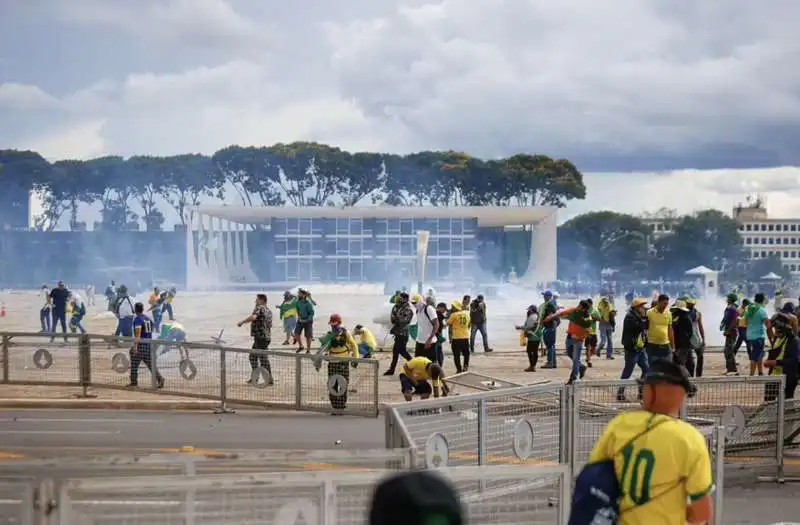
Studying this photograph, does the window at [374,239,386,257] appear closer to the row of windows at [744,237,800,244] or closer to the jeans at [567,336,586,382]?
the jeans at [567,336,586,382]

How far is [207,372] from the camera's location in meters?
14.9

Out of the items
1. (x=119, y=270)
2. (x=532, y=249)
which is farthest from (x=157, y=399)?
(x=119, y=270)

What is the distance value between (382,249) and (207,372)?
269 ft

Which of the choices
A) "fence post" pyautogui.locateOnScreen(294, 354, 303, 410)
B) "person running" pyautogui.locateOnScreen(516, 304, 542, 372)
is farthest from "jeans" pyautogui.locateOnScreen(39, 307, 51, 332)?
"fence post" pyautogui.locateOnScreen(294, 354, 303, 410)

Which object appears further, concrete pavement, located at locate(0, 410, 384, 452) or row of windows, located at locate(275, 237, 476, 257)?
row of windows, located at locate(275, 237, 476, 257)

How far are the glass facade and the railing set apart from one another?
78729mm

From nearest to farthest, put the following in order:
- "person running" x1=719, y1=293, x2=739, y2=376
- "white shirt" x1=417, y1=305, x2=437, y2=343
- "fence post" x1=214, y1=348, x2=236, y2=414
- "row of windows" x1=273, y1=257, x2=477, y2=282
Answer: "fence post" x1=214, y1=348, x2=236, y2=414
"white shirt" x1=417, y1=305, x2=437, y2=343
"person running" x1=719, y1=293, x2=739, y2=376
"row of windows" x1=273, y1=257, x2=477, y2=282

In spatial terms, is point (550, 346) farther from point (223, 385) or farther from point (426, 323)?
point (223, 385)

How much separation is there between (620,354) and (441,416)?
60.3 ft

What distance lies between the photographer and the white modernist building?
95.7 meters

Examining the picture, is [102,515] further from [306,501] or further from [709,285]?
[709,285]

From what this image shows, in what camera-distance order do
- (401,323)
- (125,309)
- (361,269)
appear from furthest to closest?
(361,269), (125,309), (401,323)

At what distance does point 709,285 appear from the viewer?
6588 cm

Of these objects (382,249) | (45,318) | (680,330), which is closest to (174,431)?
(680,330)
